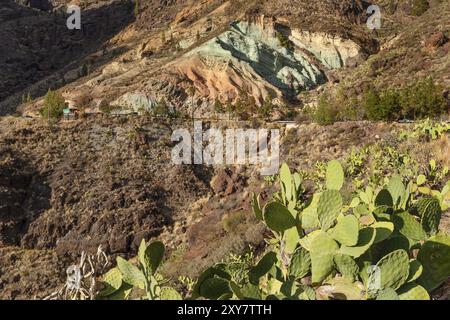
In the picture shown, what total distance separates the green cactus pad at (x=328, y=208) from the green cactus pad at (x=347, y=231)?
12cm

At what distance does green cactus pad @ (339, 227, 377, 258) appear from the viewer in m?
3.07

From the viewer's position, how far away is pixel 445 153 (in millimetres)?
20266

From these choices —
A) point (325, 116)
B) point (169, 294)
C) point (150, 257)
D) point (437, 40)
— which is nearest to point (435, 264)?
point (169, 294)

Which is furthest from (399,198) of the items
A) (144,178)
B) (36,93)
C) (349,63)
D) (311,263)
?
(36,93)

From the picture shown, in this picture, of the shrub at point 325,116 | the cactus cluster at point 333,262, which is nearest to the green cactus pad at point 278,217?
the cactus cluster at point 333,262

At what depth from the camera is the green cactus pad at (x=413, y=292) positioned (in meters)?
2.99

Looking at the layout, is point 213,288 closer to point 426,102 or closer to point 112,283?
point 112,283

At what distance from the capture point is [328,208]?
134 inches

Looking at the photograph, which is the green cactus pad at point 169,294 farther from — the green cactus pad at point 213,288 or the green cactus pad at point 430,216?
the green cactus pad at point 430,216

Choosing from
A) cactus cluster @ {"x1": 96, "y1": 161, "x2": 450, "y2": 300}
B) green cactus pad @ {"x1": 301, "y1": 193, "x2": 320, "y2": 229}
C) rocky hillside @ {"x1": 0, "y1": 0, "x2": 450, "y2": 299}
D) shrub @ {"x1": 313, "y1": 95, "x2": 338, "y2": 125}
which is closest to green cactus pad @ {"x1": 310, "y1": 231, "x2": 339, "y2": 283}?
cactus cluster @ {"x1": 96, "y1": 161, "x2": 450, "y2": 300}

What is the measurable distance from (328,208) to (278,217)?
48 centimetres

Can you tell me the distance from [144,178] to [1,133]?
1132cm

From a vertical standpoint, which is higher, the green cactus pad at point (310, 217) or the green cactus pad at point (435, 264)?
the green cactus pad at point (310, 217)

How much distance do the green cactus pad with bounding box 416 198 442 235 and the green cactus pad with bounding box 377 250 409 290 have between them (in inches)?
32.3
